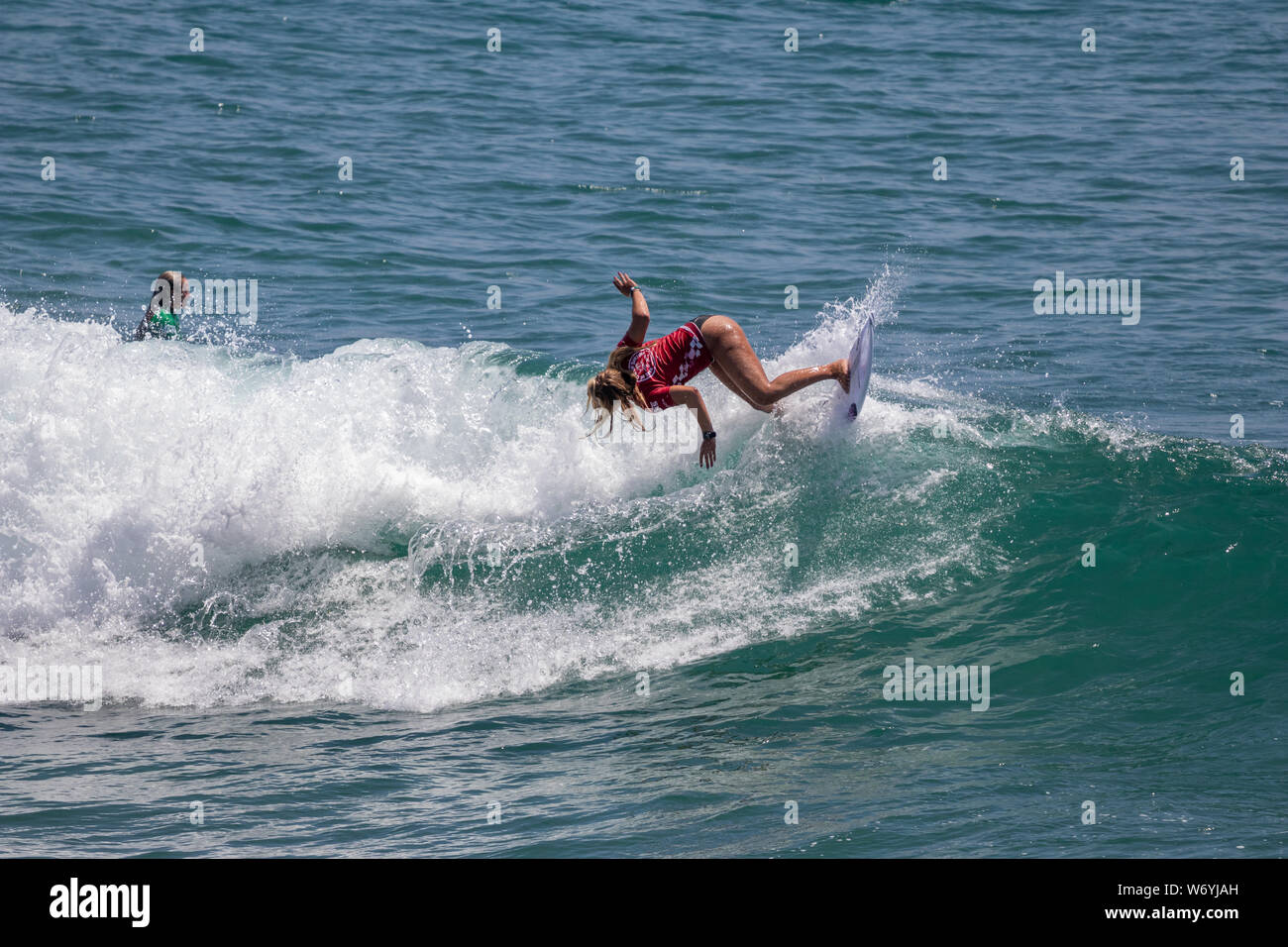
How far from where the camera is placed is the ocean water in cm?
678

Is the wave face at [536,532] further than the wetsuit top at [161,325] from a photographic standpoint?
No

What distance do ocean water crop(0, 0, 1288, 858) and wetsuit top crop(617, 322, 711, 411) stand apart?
0.95 m

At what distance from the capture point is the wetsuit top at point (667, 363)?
9008 millimetres

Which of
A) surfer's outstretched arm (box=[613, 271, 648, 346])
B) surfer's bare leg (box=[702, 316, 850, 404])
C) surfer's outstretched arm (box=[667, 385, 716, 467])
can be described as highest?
surfer's outstretched arm (box=[613, 271, 648, 346])

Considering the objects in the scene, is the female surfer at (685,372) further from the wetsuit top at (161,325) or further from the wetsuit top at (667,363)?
the wetsuit top at (161,325)

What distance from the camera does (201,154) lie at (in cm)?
1916

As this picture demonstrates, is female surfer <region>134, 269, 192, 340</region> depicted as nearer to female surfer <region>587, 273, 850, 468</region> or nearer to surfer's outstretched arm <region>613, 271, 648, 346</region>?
female surfer <region>587, 273, 850, 468</region>

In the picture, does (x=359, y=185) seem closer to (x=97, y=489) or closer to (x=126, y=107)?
(x=126, y=107)

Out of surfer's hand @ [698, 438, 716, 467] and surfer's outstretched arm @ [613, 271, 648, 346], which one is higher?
surfer's outstretched arm @ [613, 271, 648, 346]

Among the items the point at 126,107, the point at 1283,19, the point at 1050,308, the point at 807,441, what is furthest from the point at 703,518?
the point at 1283,19

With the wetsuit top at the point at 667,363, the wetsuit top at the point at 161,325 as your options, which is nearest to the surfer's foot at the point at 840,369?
the wetsuit top at the point at 667,363

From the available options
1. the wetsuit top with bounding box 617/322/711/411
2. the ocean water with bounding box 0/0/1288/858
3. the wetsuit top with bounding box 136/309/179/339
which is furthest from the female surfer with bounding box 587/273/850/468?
the wetsuit top with bounding box 136/309/179/339

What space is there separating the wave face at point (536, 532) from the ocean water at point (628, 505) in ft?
0.11

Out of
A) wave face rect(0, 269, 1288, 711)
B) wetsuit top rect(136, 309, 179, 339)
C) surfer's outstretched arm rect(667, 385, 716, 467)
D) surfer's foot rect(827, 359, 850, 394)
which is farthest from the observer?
wetsuit top rect(136, 309, 179, 339)
